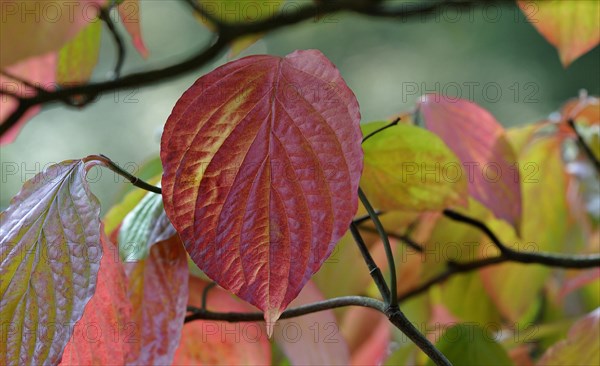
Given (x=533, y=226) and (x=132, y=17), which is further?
(x=533, y=226)

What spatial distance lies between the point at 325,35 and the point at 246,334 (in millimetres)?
1296

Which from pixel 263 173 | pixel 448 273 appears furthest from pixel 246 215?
pixel 448 273

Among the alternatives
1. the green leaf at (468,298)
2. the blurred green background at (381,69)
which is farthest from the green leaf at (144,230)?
the blurred green background at (381,69)

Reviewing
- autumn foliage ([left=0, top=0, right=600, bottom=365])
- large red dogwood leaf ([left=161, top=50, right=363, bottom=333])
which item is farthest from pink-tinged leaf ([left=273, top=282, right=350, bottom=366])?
large red dogwood leaf ([left=161, top=50, right=363, bottom=333])

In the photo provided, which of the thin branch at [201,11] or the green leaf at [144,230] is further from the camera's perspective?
the thin branch at [201,11]

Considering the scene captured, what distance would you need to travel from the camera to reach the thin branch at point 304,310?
0.21 m

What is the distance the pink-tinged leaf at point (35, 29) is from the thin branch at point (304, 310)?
0.34 ft

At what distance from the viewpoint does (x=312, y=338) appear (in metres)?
0.28

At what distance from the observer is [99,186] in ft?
4.03

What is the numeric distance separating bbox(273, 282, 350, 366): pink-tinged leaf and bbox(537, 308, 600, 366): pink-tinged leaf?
0.08m

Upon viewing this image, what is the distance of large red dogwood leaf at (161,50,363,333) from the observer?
172 mm

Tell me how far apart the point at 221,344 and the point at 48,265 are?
95mm

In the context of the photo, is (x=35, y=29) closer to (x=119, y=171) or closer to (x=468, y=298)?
(x=119, y=171)

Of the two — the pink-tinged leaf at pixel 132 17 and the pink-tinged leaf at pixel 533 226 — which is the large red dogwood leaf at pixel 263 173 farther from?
the pink-tinged leaf at pixel 533 226
